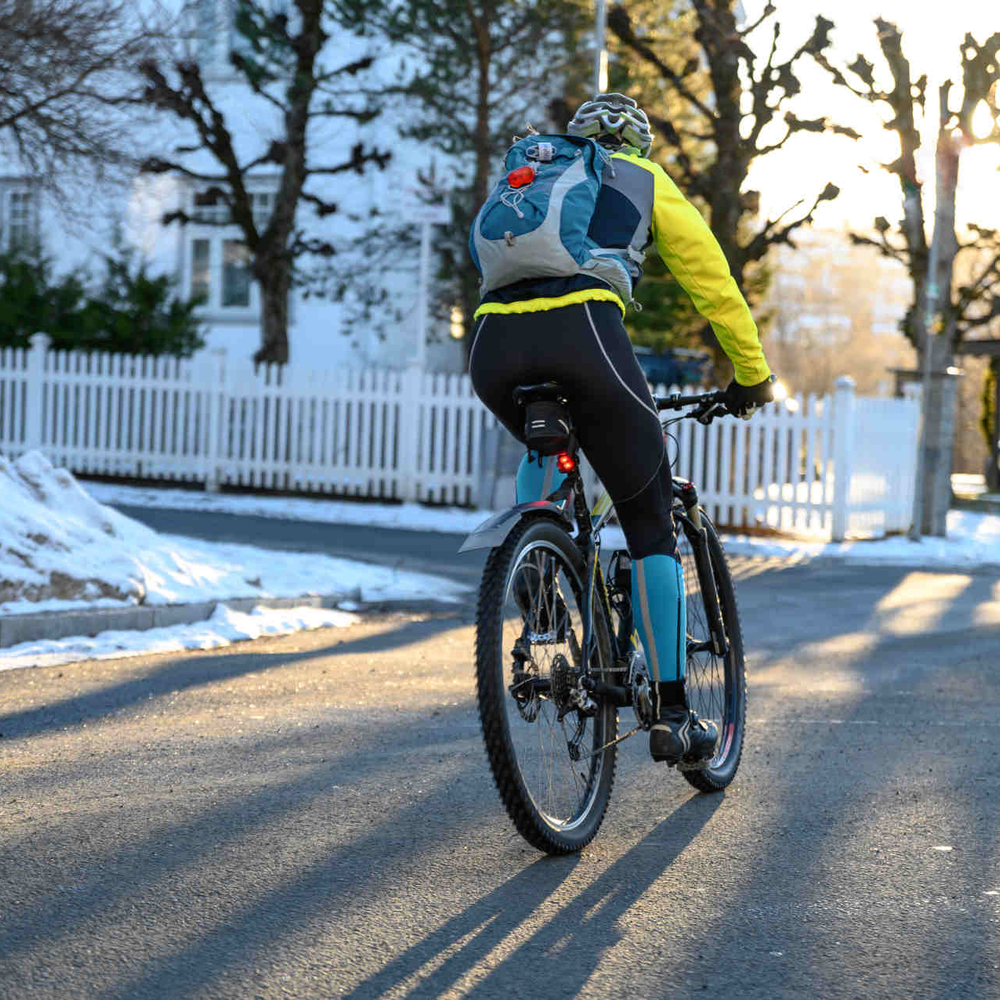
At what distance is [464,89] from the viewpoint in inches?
899

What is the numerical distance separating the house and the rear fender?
20.4 metres

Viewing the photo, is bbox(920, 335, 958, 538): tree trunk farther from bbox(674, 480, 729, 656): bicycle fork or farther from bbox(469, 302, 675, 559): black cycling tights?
bbox(469, 302, 675, 559): black cycling tights

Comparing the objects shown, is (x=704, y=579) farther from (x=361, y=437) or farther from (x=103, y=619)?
(x=361, y=437)

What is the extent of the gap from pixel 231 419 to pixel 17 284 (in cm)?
524

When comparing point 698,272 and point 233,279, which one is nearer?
point 698,272

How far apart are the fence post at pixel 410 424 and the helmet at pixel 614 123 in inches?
541

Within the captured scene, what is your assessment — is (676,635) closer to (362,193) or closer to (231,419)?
(231,419)

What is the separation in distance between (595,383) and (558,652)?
65 centimetres

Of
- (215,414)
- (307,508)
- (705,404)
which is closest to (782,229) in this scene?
(307,508)

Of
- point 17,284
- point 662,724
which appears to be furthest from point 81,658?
point 17,284

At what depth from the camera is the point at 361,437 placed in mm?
18391

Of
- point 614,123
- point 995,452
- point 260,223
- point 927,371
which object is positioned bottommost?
point 995,452

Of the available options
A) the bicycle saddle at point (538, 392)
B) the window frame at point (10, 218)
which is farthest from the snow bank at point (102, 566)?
the window frame at point (10, 218)

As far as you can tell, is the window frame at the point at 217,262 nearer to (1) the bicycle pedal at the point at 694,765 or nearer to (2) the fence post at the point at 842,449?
(2) the fence post at the point at 842,449
